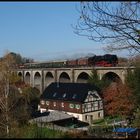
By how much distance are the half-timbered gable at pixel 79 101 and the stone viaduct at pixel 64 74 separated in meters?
5.08

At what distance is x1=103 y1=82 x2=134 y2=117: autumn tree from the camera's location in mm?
38594

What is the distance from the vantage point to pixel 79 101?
42500 mm

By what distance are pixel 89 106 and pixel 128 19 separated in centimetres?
3555

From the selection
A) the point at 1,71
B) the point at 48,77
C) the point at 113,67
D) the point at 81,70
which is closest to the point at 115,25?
the point at 1,71

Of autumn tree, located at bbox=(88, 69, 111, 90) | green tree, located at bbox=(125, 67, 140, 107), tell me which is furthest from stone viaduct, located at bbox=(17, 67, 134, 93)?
green tree, located at bbox=(125, 67, 140, 107)

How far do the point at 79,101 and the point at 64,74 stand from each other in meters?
22.2

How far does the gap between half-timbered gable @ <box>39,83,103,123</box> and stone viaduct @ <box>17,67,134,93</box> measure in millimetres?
5075

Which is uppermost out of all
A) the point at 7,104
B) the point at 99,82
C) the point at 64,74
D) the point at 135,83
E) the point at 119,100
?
the point at 64,74

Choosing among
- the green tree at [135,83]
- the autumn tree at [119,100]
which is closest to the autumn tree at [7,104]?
the autumn tree at [119,100]

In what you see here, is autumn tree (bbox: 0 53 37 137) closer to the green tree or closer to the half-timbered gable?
the half-timbered gable

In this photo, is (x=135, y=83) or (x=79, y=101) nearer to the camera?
(x=135, y=83)

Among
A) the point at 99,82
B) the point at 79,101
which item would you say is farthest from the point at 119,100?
the point at 99,82

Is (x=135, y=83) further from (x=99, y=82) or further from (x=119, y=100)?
(x=99, y=82)

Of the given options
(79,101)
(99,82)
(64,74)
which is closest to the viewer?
(79,101)
